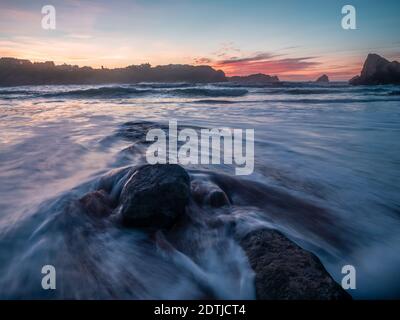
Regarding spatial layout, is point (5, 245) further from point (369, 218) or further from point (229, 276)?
point (369, 218)

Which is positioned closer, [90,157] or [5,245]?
[5,245]

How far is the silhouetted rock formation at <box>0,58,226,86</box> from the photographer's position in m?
41.5

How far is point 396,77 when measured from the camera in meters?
36.4

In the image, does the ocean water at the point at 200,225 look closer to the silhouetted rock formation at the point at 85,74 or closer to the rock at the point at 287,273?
the rock at the point at 287,273

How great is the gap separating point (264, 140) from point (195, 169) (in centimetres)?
296

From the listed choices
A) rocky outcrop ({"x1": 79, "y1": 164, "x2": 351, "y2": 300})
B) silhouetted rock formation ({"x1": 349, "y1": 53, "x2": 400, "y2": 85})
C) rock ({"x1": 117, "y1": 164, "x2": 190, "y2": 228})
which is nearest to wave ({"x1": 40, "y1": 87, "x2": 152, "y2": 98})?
rocky outcrop ({"x1": 79, "y1": 164, "x2": 351, "y2": 300})

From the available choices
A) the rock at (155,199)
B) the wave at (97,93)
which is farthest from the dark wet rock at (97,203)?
the wave at (97,93)

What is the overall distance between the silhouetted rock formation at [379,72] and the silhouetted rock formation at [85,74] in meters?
30.6

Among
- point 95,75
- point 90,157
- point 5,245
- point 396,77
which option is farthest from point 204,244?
point 95,75

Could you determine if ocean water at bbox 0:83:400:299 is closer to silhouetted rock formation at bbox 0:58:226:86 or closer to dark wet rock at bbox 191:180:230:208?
dark wet rock at bbox 191:180:230:208

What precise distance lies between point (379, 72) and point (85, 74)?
42775 mm
